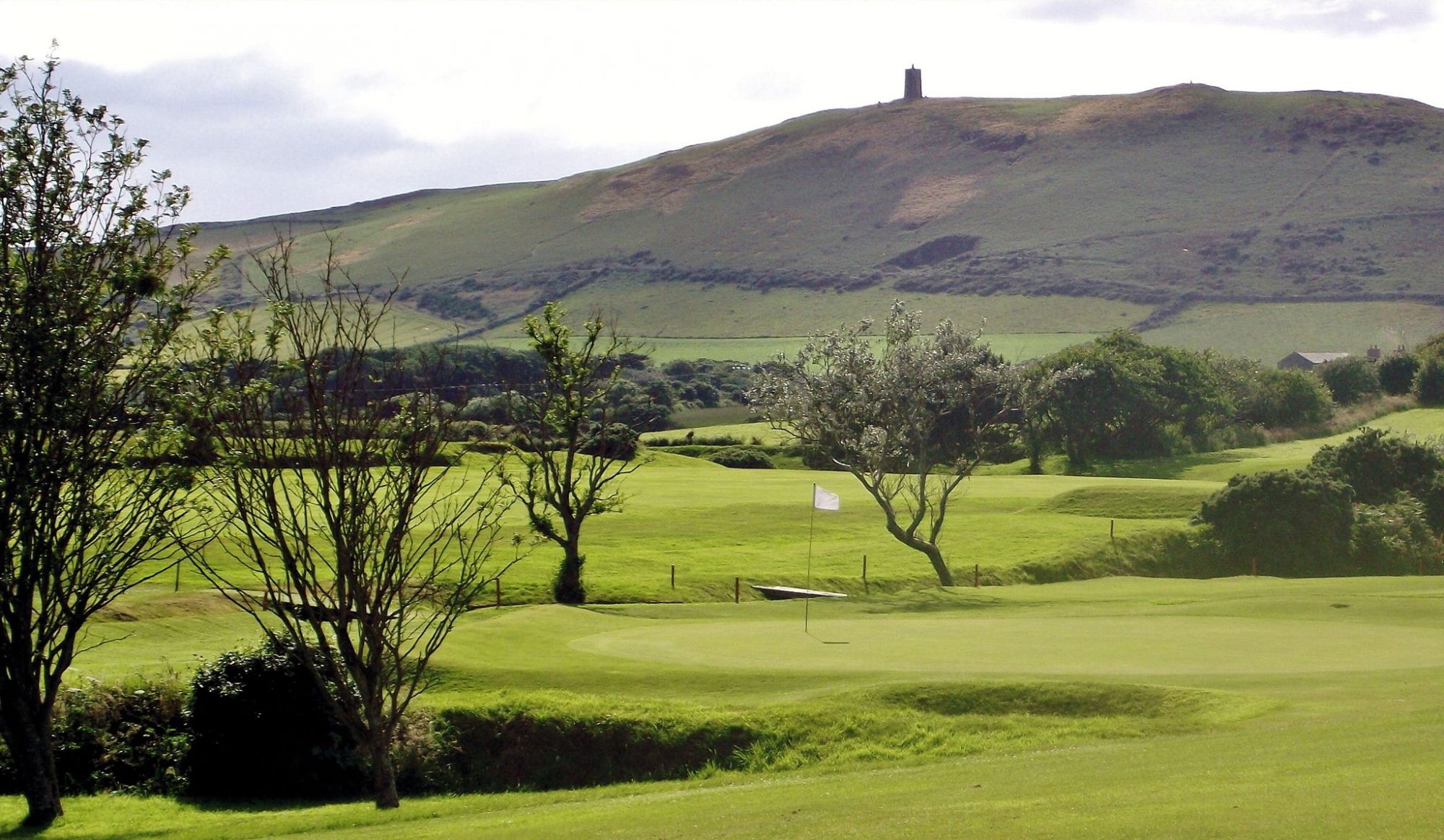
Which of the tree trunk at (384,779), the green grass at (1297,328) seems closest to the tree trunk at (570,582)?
the tree trunk at (384,779)

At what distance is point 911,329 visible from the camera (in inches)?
1889

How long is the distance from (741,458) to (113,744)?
63855 mm

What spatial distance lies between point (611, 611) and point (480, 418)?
61.0m

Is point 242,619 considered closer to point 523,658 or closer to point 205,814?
point 523,658

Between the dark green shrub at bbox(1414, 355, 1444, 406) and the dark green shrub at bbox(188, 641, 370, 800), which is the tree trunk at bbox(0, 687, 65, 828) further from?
the dark green shrub at bbox(1414, 355, 1444, 406)

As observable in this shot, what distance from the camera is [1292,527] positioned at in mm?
52094

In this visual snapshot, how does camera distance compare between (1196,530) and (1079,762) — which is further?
(1196,530)

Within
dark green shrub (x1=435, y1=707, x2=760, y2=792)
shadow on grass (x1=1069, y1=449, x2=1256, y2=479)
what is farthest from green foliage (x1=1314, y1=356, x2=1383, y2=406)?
dark green shrub (x1=435, y1=707, x2=760, y2=792)

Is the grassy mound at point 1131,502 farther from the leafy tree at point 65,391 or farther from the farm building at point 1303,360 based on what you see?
the farm building at point 1303,360

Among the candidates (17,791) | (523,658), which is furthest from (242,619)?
(17,791)

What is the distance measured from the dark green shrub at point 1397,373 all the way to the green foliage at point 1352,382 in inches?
22.6

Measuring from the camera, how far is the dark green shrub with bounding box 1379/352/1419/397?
103250 mm

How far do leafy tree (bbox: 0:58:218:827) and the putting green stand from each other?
32.5 feet

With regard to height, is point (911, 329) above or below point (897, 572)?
above
